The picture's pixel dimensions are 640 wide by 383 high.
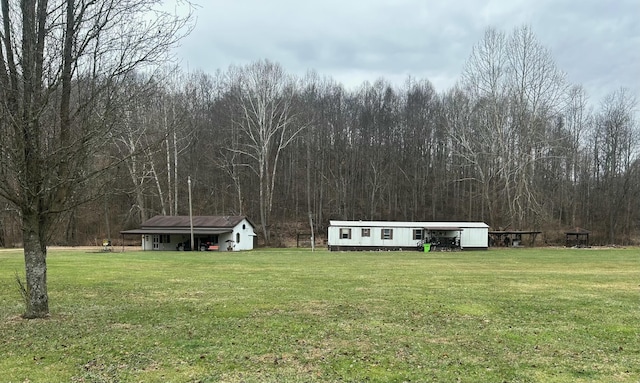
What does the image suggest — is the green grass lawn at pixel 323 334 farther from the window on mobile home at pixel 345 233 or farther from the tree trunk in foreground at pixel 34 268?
the window on mobile home at pixel 345 233

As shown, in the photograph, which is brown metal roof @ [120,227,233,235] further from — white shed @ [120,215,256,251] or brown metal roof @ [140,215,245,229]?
brown metal roof @ [140,215,245,229]

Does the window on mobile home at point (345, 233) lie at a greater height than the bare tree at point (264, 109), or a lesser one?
lesser

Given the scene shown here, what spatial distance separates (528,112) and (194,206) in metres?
40.5

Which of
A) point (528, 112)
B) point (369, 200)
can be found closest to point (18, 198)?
point (528, 112)

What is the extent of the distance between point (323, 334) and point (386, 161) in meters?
53.5

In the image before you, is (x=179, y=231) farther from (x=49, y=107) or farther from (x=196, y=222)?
(x=49, y=107)

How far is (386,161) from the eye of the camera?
60.1 meters

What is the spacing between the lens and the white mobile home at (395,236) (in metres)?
40.3

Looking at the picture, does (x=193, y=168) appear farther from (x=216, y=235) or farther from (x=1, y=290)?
(x=1, y=290)

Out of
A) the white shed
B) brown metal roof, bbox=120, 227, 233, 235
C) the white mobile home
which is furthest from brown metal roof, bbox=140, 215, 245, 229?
the white mobile home

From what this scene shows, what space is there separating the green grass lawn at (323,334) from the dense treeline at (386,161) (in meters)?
35.8

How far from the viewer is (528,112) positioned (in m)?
46.4

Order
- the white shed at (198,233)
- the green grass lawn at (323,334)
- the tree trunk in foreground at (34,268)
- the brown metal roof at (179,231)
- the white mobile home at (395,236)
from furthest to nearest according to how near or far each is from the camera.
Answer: the white shed at (198,233) < the brown metal roof at (179,231) < the white mobile home at (395,236) < the tree trunk in foreground at (34,268) < the green grass lawn at (323,334)

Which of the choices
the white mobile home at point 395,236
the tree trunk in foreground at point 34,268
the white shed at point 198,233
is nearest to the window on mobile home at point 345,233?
the white mobile home at point 395,236
